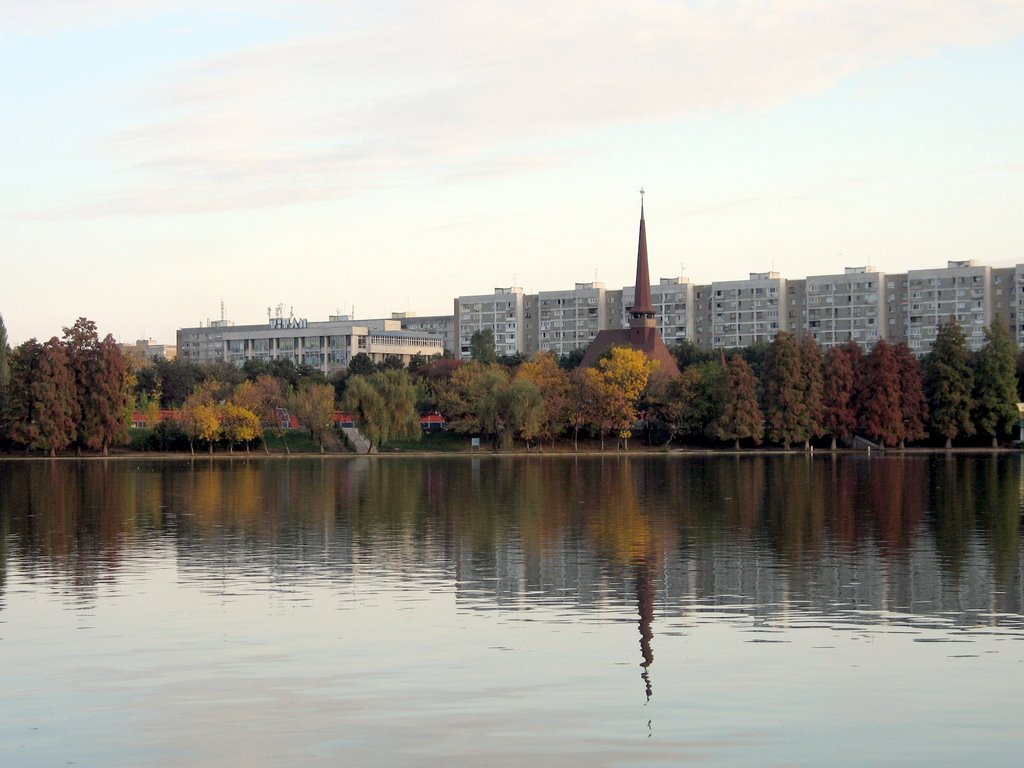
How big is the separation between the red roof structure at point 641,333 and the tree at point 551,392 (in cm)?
1740

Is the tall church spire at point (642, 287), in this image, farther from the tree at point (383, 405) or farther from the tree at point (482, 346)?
the tree at point (383, 405)

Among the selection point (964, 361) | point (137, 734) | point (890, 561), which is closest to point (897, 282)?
point (964, 361)

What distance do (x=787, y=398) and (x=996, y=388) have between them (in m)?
17.5

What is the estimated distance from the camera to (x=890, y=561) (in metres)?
28.6

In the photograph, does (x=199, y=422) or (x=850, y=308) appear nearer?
(x=199, y=422)

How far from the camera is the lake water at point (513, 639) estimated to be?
1370 cm

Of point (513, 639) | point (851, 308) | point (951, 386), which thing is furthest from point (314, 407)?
point (851, 308)

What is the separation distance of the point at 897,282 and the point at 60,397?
121 meters

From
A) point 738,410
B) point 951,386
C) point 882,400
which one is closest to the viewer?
point 738,410

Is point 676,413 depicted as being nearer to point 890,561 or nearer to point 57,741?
point 890,561

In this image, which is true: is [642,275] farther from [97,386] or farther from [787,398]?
[97,386]

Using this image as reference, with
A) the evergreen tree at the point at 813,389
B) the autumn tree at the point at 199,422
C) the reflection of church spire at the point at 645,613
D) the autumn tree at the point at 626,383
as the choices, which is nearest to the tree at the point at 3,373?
the autumn tree at the point at 199,422

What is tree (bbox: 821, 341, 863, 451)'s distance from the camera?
371 ft

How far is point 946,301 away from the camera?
7037 inches
